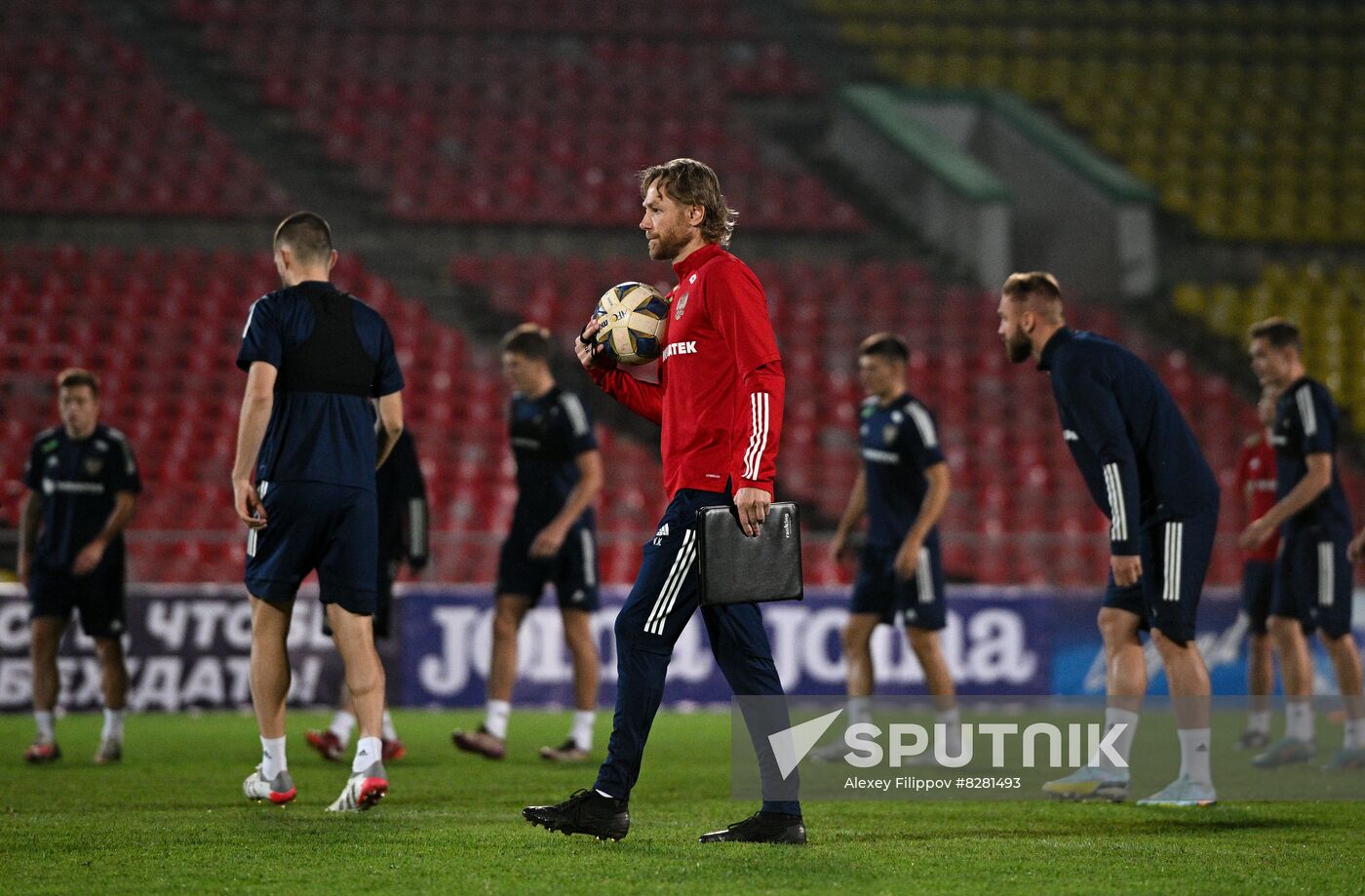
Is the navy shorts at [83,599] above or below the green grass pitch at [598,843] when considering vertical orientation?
above

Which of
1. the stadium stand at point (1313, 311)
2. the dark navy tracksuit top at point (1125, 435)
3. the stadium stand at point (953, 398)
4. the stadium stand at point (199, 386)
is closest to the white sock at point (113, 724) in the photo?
the stadium stand at point (199, 386)

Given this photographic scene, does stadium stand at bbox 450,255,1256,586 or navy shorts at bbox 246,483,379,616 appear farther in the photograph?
stadium stand at bbox 450,255,1256,586

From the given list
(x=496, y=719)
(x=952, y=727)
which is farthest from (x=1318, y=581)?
(x=496, y=719)

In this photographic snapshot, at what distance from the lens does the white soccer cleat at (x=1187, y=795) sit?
250 inches

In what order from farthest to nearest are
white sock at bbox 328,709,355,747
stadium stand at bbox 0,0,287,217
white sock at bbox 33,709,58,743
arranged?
1. stadium stand at bbox 0,0,287,217
2. white sock at bbox 328,709,355,747
3. white sock at bbox 33,709,58,743

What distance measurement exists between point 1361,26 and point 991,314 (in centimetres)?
1127

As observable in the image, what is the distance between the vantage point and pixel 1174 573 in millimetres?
Answer: 6414

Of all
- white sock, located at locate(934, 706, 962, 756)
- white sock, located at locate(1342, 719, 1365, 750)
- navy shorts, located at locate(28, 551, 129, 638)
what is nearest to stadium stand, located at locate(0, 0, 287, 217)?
navy shorts, located at locate(28, 551, 129, 638)

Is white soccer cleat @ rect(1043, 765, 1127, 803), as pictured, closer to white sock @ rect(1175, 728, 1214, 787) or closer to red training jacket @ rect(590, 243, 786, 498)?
white sock @ rect(1175, 728, 1214, 787)

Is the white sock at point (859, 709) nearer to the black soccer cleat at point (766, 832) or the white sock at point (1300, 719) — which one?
the white sock at point (1300, 719)

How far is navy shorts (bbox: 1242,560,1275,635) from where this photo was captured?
9484 mm

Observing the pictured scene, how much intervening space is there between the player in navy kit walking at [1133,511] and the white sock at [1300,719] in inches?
77.6

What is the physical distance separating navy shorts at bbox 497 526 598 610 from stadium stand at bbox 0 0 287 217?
12507 mm

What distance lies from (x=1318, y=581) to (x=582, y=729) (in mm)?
3989
